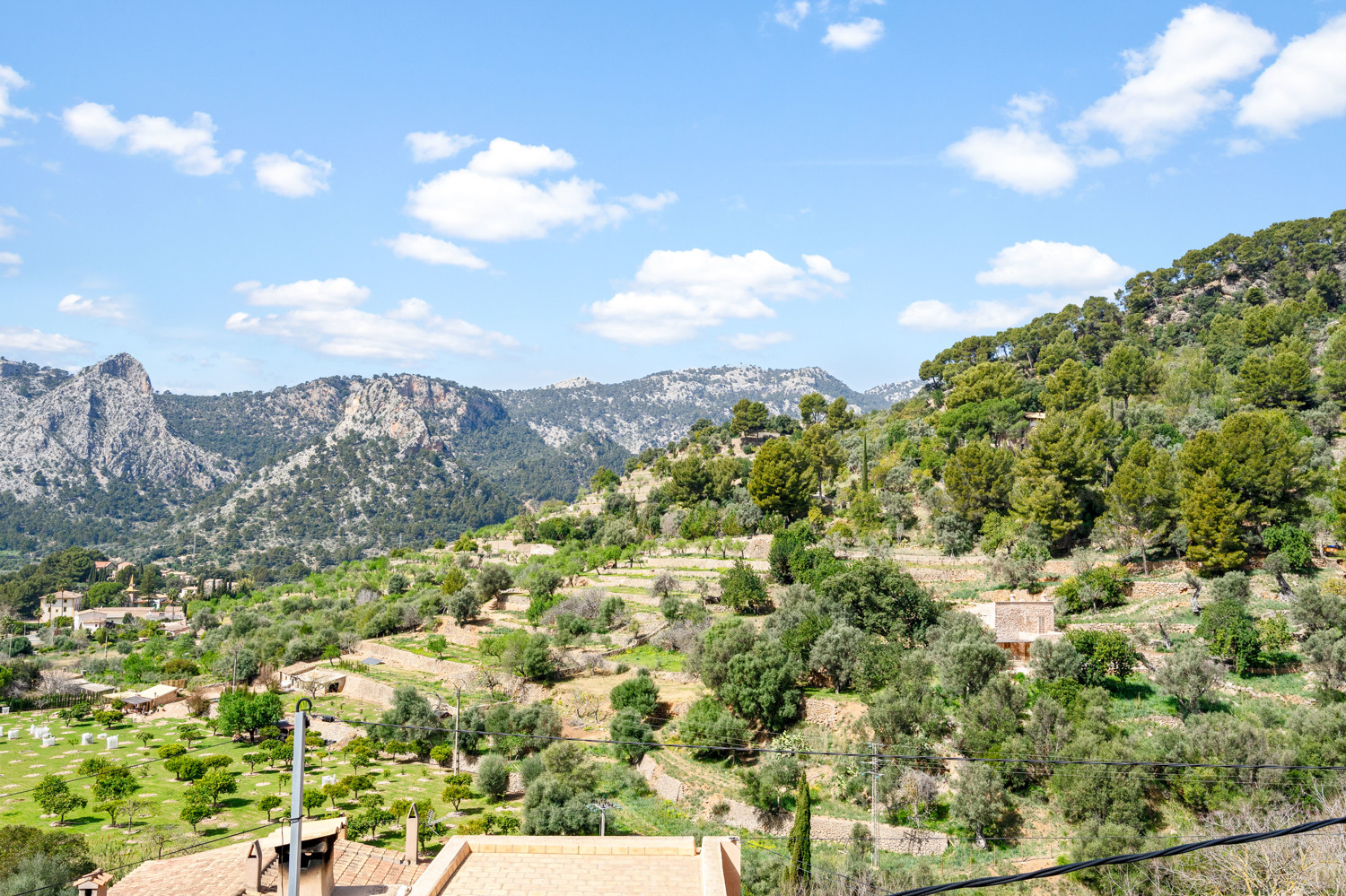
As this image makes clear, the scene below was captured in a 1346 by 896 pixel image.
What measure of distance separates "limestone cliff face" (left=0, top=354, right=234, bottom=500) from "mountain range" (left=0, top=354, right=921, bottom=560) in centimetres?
27

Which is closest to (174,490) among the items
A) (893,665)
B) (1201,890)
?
(893,665)

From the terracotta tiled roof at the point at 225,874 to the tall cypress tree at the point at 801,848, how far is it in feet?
27.6

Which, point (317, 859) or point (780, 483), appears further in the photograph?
point (780, 483)

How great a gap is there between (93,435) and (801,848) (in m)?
192

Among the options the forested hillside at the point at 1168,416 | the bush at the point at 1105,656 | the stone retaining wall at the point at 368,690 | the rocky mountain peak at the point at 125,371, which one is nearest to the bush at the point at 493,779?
the stone retaining wall at the point at 368,690

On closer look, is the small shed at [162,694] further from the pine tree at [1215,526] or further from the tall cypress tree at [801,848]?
the pine tree at [1215,526]

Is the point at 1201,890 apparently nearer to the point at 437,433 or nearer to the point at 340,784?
the point at 340,784

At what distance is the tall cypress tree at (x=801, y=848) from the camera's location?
56.7 ft

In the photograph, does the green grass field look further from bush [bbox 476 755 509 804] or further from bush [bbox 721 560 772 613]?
bush [bbox 721 560 772 613]

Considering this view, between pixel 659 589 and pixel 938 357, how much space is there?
48107 mm

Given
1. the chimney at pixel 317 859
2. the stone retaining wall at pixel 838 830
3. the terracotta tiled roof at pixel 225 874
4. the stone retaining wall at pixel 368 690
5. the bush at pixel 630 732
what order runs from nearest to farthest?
1. the chimney at pixel 317 859
2. the terracotta tiled roof at pixel 225 874
3. the stone retaining wall at pixel 838 830
4. the bush at pixel 630 732
5. the stone retaining wall at pixel 368 690

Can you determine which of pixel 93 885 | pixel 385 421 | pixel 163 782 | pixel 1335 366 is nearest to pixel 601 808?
pixel 93 885

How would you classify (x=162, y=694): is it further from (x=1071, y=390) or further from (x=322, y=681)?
(x=1071, y=390)

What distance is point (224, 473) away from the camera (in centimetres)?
17412
